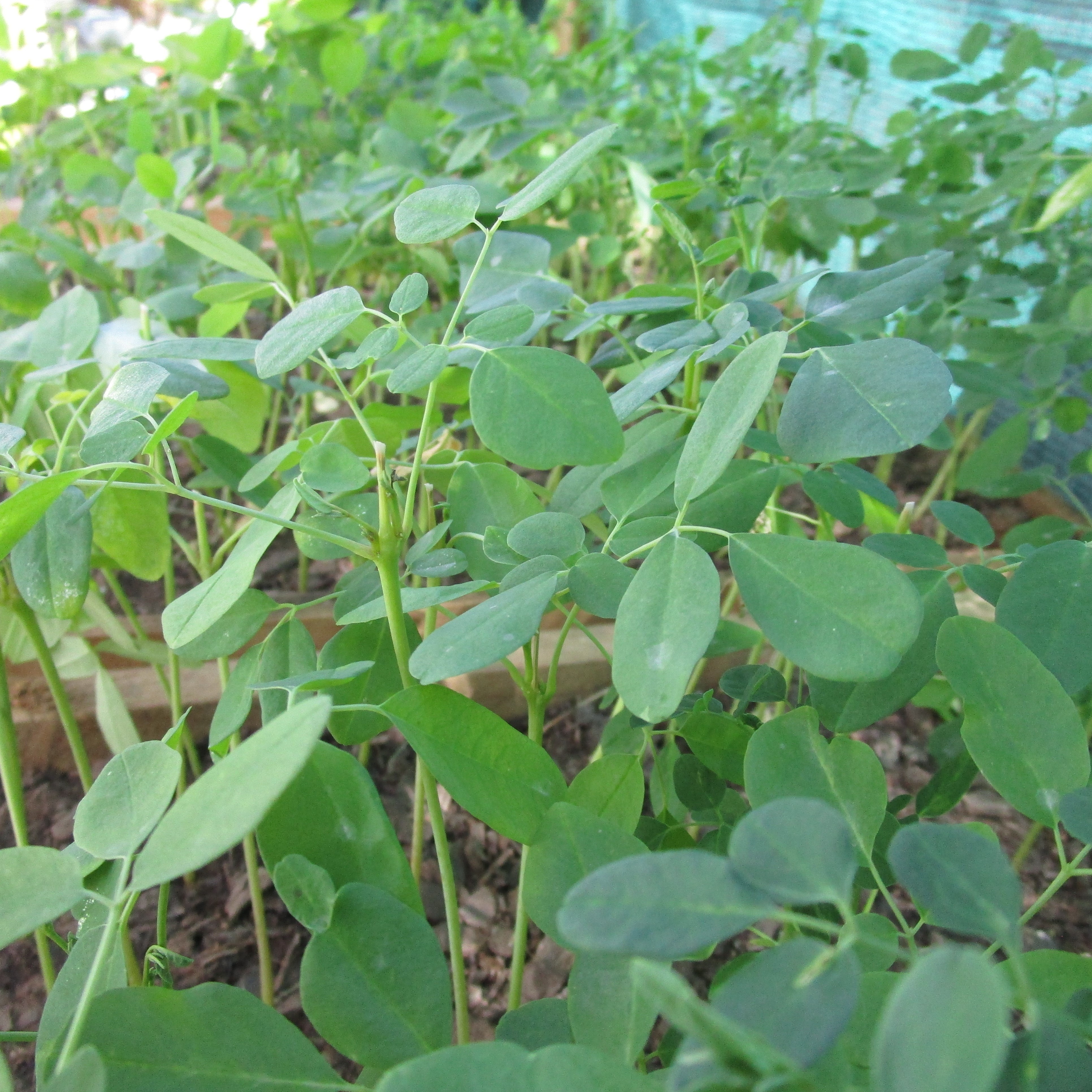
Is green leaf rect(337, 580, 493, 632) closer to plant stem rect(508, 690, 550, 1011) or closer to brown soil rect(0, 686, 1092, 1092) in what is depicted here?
plant stem rect(508, 690, 550, 1011)

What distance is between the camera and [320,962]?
340mm

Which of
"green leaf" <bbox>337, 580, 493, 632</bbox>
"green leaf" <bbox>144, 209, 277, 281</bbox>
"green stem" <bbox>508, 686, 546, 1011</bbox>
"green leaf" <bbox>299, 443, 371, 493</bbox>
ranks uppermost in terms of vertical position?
"green leaf" <bbox>144, 209, 277, 281</bbox>

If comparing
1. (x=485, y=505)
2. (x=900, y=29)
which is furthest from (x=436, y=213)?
(x=900, y=29)

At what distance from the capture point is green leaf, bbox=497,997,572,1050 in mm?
377

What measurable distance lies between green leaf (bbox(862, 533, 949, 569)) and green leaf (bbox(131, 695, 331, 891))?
342 millimetres

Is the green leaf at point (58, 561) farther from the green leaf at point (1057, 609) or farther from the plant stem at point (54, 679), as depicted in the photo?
the green leaf at point (1057, 609)

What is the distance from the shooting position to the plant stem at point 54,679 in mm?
Answer: 564

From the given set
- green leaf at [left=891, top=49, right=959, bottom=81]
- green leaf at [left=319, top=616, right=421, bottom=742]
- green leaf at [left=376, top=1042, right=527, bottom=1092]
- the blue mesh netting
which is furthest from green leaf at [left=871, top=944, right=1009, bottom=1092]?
the blue mesh netting

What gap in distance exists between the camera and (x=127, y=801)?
36 cm

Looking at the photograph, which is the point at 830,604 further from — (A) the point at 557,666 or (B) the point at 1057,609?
(A) the point at 557,666

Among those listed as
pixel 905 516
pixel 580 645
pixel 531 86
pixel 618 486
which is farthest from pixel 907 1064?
pixel 531 86

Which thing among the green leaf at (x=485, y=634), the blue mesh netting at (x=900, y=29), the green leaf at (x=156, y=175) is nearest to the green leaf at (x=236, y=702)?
the green leaf at (x=485, y=634)

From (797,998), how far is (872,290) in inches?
14.9

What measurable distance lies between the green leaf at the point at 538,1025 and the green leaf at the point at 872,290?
0.37m
